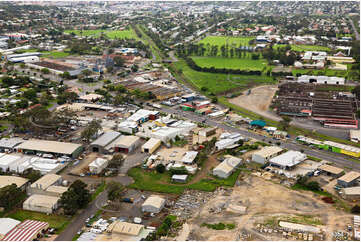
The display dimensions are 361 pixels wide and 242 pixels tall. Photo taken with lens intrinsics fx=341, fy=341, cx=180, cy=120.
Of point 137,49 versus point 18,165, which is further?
point 137,49

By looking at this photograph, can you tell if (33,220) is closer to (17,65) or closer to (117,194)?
(117,194)

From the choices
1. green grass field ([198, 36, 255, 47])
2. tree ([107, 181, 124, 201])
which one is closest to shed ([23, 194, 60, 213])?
tree ([107, 181, 124, 201])

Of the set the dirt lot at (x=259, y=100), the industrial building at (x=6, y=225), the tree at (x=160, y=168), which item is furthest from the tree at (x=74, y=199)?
the dirt lot at (x=259, y=100)

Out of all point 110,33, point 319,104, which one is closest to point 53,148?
point 319,104

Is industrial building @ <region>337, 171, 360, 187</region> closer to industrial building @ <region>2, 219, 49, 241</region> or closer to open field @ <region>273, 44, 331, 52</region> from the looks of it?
industrial building @ <region>2, 219, 49, 241</region>

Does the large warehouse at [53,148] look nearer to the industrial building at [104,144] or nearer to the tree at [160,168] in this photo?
the industrial building at [104,144]

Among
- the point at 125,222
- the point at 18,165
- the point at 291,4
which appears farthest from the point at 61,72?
the point at 291,4
